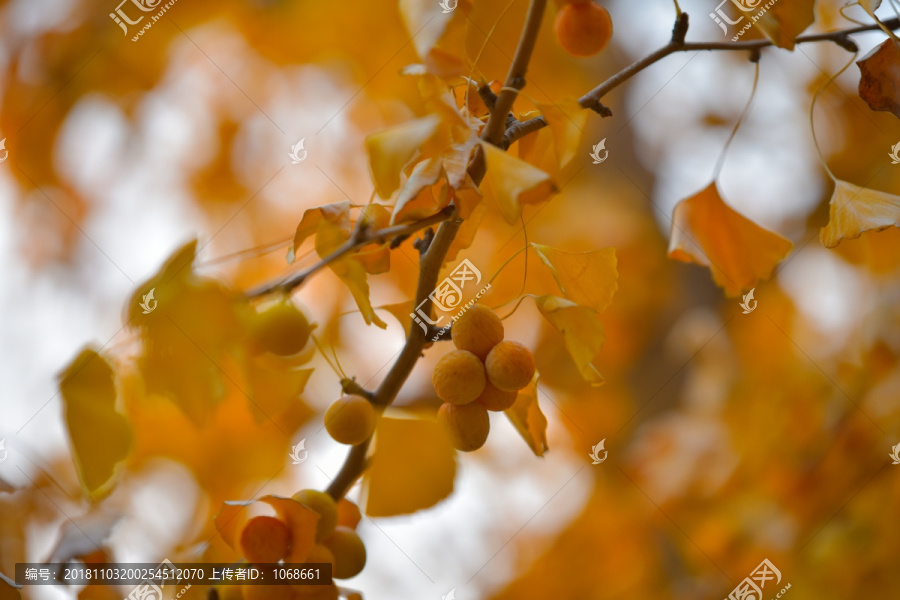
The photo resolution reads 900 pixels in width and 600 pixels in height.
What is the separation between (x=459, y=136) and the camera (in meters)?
0.41

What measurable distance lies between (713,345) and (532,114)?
136cm

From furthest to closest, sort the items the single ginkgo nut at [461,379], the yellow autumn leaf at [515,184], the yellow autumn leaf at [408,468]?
the yellow autumn leaf at [408,468]
the single ginkgo nut at [461,379]
the yellow autumn leaf at [515,184]

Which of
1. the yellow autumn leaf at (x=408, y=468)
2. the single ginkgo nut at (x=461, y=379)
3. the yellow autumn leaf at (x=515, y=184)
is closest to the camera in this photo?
the yellow autumn leaf at (x=515, y=184)

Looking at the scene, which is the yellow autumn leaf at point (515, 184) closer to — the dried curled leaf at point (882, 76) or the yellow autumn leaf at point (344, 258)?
the yellow autumn leaf at point (344, 258)

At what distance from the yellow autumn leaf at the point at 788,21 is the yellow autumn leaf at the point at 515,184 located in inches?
7.8

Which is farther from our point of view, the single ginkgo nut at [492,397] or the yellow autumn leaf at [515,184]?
the single ginkgo nut at [492,397]

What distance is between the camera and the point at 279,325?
0.46 metres

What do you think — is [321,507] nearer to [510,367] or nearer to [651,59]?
[510,367]

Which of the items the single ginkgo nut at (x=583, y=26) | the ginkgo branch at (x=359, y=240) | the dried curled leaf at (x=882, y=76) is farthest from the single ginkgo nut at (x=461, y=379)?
the dried curled leaf at (x=882, y=76)

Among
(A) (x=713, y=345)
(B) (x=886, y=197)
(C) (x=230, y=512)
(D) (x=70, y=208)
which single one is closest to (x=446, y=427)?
(C) (x=230, y=512)

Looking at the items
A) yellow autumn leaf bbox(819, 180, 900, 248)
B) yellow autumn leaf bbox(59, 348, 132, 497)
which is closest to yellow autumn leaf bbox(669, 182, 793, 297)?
yellow autumn leaf bbox(819, 180, 900, 248)

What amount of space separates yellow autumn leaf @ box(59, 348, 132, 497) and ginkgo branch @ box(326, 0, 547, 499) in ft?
0.53

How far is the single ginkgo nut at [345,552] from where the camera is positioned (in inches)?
19.8

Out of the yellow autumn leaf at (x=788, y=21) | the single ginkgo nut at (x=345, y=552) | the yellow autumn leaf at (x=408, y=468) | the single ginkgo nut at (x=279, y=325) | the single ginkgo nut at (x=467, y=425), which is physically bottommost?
the yellow autumn leaf at (x=408, y=468)
